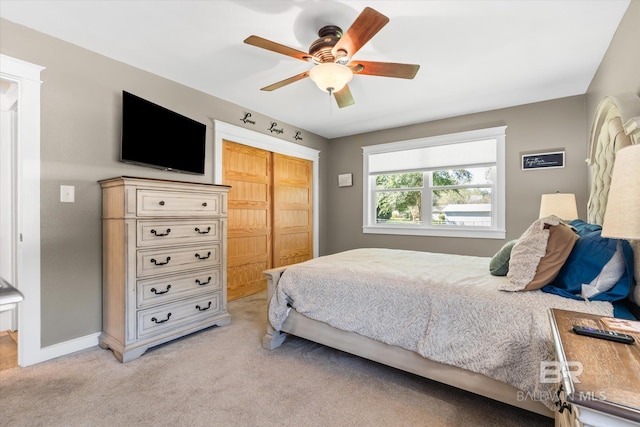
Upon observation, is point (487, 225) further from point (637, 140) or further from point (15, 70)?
point (15, 70)

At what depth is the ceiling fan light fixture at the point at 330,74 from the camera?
2.04 meters

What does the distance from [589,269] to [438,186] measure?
2.78 meters

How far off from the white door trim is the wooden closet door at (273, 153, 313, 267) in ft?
8.37

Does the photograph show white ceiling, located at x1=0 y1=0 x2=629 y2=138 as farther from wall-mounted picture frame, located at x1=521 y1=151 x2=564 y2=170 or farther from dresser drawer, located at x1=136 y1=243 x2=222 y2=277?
dresser drawer, located at x1=136 y1=243 x2=222 y2=277

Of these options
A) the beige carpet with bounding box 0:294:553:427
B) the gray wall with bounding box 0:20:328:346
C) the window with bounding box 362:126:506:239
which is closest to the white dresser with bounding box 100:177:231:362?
the gray wall with bounding box 0:20:328:346

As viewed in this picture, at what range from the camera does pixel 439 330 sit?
64.0 inches

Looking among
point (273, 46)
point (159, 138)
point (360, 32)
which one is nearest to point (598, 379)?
point (360, 32)

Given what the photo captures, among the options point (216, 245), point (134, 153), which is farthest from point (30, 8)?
point (216, 245)

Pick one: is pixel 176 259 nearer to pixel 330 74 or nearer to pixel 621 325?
pixel 330 74

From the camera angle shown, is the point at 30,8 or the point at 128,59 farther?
the point at 128,59

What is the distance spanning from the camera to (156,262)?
92.7 inches

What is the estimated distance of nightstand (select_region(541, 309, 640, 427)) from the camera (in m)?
0.62

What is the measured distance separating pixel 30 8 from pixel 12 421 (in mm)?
2503

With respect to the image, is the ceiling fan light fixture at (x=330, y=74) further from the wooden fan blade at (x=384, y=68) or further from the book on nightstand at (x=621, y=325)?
the book on nightstand at (x=621, y=325)
